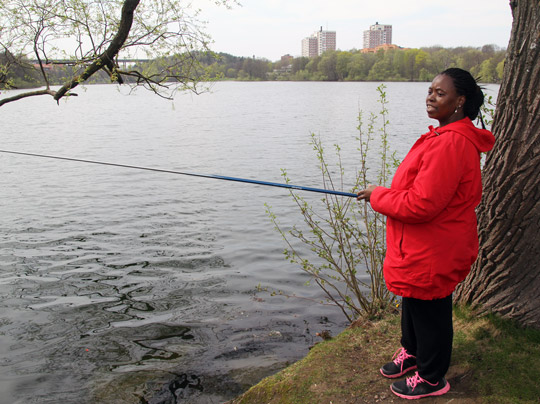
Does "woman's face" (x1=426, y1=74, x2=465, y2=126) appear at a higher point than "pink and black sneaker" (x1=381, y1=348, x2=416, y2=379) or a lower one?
higher

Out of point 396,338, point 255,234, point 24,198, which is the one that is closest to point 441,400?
point 396,338

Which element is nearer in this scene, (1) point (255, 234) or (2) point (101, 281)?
(2) point (101, 281)

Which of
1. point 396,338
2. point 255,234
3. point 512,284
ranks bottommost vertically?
point 255,234

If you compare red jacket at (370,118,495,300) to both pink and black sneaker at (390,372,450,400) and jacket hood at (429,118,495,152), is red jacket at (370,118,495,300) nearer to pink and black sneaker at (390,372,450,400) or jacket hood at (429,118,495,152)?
jacket hood at (429,118,495,152)

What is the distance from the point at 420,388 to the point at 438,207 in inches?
46.0

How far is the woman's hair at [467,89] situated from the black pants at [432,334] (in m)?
1.10

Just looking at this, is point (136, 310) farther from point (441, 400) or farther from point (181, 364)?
point (441, 400)

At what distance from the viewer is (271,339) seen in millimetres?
5703

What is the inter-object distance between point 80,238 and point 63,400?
18.3ft

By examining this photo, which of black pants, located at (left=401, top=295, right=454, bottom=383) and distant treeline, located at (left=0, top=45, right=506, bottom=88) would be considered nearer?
black pants, located at (left=401, top=295, right=454, bottom=383)

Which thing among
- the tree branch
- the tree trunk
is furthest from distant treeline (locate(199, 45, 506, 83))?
the tree trunk

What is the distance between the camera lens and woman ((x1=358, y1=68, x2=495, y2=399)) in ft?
8.55

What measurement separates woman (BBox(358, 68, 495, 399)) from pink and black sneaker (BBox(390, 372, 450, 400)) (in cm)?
16

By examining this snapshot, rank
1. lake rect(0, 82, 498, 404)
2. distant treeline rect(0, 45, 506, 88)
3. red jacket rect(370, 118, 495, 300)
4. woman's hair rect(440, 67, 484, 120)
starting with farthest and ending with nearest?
distant treeline rect(0, 45, 506, 88), lake rect(0, 82, 498, 404), woman's hair rect(440, 67, 484, 120), red jacket rect(370, 118, 495, 300)
